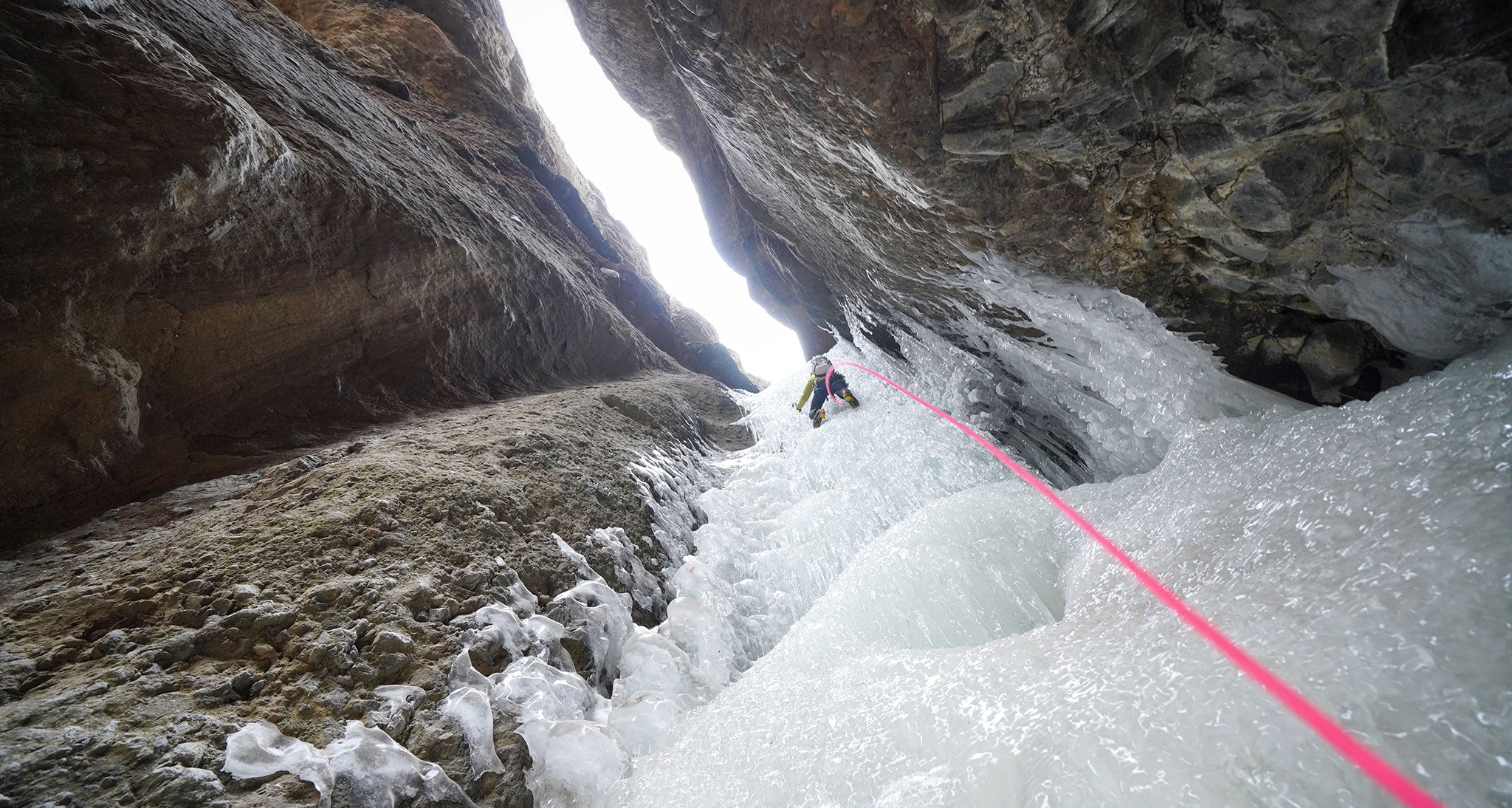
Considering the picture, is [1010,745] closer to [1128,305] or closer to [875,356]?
[1128,305]

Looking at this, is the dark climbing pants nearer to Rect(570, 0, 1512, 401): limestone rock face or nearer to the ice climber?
the ice climber

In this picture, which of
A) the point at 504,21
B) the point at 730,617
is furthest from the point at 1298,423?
the point at 504,21

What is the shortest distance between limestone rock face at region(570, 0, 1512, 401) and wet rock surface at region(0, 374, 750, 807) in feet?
8.72

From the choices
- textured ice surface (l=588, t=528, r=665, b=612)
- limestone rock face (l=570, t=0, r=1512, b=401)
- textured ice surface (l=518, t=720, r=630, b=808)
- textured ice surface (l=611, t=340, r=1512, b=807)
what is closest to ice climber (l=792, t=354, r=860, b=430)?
limestone rock face (l=570, t=0, r=1512, b=401)

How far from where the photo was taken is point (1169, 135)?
211 cm

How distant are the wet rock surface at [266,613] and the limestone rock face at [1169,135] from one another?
2.66 metres

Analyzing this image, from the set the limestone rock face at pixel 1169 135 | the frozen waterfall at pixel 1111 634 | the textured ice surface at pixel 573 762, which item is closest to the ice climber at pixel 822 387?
the limestone rock face at pixel 1169 135

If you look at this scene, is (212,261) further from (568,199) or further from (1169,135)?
(568,199)

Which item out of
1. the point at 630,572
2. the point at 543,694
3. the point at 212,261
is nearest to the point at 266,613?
the point at 543,694

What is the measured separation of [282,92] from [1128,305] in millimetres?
6040

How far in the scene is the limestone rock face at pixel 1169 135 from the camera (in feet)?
5.33

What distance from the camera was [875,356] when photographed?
26.2 ft

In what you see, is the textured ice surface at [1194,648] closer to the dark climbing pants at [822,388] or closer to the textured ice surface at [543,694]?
the textured ice surface at [543,694]

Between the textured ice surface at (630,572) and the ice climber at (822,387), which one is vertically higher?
the ice climber at (822,387)
